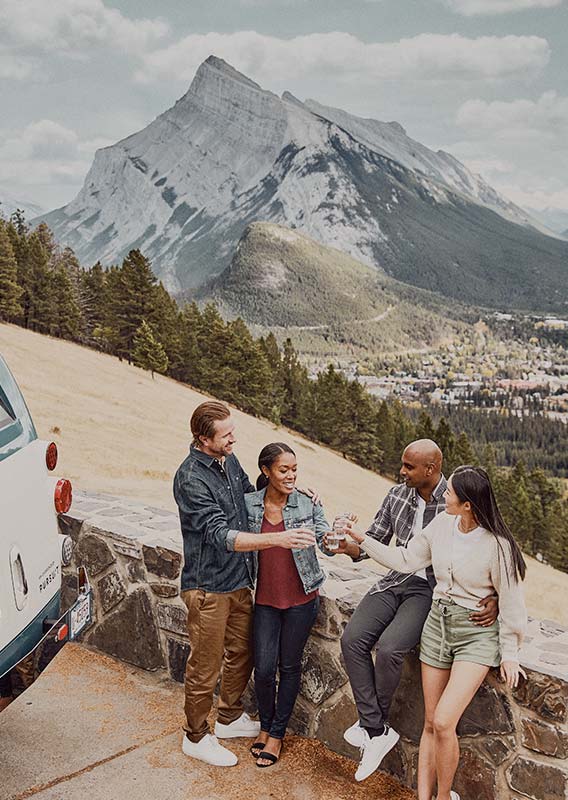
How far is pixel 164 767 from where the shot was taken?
447cm

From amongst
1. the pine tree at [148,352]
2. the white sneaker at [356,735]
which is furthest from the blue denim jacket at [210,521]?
the pine tree at [148,352]

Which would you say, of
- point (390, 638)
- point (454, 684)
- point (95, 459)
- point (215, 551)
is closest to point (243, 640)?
point (215, 551)

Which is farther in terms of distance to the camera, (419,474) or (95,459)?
(95,459)

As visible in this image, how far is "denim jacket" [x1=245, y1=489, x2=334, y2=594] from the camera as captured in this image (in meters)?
4.45

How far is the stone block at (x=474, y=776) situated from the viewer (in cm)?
389

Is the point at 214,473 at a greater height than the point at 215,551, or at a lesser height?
greater

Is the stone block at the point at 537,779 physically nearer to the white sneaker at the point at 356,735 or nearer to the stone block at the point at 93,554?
the white sneaker at the point at 356,735

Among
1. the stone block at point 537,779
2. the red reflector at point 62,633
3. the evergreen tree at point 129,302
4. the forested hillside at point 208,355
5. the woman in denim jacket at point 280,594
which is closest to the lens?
the stone block at point 537,779

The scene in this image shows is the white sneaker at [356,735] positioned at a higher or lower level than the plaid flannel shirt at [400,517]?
lower

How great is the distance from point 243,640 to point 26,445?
1618 mm

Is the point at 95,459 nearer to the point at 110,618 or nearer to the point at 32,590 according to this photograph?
the point at 110,618

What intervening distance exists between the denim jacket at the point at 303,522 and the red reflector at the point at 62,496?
95 centimetres

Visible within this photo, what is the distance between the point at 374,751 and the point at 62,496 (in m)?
1.94

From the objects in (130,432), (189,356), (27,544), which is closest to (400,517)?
(27,544)
